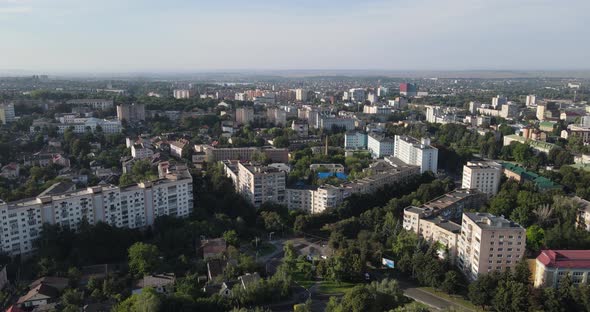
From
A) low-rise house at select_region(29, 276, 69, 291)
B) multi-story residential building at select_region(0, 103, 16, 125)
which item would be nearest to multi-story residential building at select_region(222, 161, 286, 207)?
low-rise house at select_region(29, 276, 69, 291)

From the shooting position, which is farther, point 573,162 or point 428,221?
point 573,162

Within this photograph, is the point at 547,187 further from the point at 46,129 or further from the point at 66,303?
the point at 46,129

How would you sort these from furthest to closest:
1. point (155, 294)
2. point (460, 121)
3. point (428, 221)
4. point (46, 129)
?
1. point (460, 121)
2. point (46, 129)
3. point (428, 221)
4. point (155, 294)

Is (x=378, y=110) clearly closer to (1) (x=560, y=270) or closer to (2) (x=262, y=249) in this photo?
(2) (x=262, y=249)

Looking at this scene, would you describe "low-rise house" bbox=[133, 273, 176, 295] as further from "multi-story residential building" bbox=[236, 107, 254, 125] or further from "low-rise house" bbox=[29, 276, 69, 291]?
"multi-story residential building" bbox=[236, 107, 254, 125]

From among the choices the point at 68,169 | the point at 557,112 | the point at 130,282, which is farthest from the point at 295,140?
the point at 557,112

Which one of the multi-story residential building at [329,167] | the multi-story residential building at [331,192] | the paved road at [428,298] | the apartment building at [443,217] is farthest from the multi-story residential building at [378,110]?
the paved road at [428,298]

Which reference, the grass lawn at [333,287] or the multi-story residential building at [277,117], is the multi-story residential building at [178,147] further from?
the grass lawn at [333,287]
